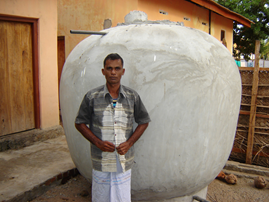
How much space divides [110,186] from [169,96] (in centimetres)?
81

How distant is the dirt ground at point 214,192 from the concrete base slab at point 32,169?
0.33ft

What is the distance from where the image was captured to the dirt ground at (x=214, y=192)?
299 centimetres

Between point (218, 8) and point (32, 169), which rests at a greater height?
point (218, 8)

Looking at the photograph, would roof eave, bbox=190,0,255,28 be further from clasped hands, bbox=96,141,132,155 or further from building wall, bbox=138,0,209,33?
clasped hands, bbox=96,141,132,155

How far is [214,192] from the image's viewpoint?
367 cm

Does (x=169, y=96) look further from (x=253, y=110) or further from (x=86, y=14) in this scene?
(x=86, y=14)

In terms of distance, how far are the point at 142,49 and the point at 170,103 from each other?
49cm

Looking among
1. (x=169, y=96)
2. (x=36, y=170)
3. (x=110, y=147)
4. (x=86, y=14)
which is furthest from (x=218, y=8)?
(x=110, y=147)

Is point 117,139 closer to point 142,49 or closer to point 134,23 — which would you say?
point 142,49

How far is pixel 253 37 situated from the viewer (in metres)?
12.8

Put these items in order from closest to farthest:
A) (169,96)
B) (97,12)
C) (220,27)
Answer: (169,96) < (97,12) < (220,27)

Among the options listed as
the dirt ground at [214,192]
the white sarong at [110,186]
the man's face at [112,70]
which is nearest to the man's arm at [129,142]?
the white sarong at [110,186]

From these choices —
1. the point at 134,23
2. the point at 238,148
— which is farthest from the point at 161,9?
the point at 134,23

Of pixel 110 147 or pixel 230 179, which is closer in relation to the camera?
pixel 110 147
